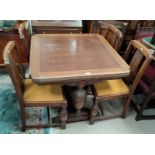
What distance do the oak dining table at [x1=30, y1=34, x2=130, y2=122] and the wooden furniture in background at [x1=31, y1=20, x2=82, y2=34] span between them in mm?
554

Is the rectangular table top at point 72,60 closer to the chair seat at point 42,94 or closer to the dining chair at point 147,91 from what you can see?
the chair seat at point 42,94

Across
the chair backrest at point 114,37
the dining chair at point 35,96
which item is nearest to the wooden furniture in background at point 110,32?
the chair backrest at point 114,37

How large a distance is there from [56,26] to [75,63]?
1.21 meters

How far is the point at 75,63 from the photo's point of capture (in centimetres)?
154

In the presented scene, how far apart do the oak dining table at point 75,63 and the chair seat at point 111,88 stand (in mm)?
177

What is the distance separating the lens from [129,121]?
6.65ft

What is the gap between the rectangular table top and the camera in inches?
54.9

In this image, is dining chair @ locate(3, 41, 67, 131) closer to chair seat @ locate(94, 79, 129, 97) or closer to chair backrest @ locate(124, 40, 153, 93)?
chair seat @ locate(94, 79, 129, 97)

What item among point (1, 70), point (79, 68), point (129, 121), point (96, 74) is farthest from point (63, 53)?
point (1, 70)

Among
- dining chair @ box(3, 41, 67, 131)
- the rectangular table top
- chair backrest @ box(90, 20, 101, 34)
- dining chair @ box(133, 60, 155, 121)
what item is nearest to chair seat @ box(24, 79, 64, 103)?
dining chair @ box(3, 41, 67, 131)

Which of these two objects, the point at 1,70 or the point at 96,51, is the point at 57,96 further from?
the point at 1,70

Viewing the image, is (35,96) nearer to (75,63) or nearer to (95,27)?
(75,63)

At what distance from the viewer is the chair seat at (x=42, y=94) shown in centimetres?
161

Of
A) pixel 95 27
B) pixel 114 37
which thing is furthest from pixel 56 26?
pixel 114 37
